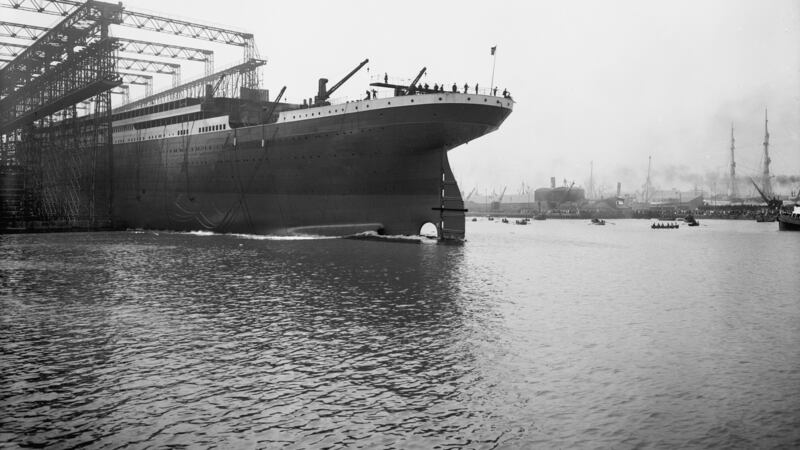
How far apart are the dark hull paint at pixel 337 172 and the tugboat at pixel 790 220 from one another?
187 ft

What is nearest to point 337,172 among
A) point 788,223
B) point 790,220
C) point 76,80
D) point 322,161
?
point 322,161

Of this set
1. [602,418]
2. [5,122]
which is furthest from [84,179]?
[602,418]

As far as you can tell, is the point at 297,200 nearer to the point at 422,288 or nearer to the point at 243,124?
the point at 243,124

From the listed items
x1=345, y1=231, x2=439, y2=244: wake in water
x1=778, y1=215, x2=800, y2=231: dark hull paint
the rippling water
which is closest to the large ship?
x1=345, y1=231, x2=439, y2=244: wake in water

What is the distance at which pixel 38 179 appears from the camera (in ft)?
179

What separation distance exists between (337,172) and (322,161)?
1.34 metres

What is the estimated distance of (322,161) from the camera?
36.9 metres

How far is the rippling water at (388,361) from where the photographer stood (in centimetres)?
800

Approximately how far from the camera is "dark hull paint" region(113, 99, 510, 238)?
34.7 meters

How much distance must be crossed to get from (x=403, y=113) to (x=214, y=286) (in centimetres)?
1861

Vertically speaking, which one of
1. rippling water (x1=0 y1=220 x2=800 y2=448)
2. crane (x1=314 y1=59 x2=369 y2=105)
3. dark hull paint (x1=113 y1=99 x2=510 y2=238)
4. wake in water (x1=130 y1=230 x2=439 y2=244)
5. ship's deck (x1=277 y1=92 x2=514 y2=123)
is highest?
crane (x1=314 y1=59 x2=369 y2=105)

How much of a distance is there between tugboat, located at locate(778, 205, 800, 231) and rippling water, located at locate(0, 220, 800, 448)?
201 ft

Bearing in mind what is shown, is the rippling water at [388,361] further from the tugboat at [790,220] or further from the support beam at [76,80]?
the tugboat at [790,220]

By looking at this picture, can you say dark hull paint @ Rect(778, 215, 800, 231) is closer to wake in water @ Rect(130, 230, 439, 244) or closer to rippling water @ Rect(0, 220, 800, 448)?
wake in water @ Rect(130, 230, 439, 244)
